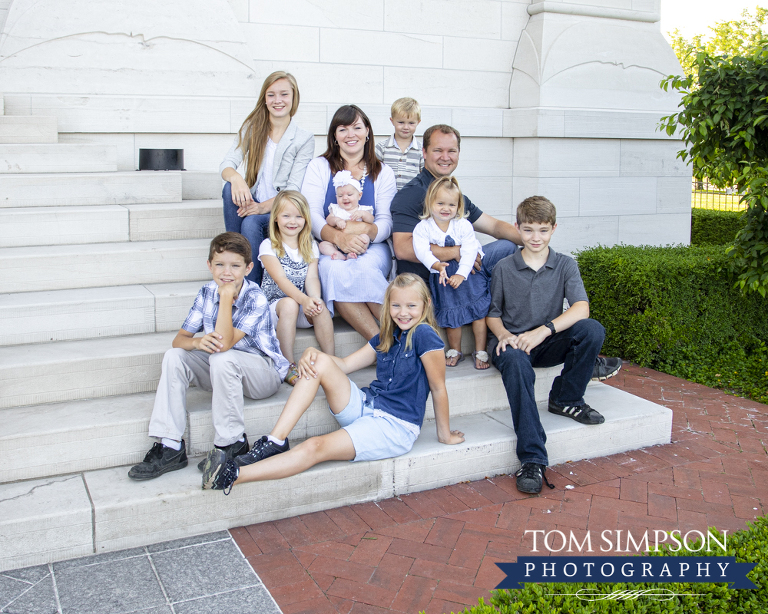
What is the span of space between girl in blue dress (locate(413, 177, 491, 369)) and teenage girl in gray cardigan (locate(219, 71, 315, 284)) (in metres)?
1.01

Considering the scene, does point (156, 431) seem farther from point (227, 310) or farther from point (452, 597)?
point (452, 597)

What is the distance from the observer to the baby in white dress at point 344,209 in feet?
14.7

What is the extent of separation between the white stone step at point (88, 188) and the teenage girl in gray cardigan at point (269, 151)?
3.05ft

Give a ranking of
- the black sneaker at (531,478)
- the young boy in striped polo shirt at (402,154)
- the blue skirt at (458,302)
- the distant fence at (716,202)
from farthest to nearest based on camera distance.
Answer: the distant fence at (716,202) → the young boy in striped polo shirt at (402,154) → the blue skirt at (458,302) → the black sneaker at (531,478)

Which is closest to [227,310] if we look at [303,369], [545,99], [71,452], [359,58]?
[303,369]

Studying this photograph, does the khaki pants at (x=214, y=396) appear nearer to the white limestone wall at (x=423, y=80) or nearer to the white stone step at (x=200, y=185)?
the white stone step at (x=200, y=185)

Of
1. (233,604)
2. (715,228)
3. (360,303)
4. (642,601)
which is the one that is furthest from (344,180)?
(715,228)

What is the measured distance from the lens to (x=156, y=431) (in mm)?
3410

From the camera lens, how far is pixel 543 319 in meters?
4.31

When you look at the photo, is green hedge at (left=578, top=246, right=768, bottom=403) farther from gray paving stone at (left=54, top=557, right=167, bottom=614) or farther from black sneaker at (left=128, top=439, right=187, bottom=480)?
gray paving stone at (left=54, top=557, right=167, bottom=614)

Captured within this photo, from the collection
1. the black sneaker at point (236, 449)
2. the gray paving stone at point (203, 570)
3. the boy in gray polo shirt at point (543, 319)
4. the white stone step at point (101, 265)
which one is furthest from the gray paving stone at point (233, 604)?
the white stone step at point (101, 265)

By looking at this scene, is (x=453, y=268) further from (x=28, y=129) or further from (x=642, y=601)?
(x=28, y=129)

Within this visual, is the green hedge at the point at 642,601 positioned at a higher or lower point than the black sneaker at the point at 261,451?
lower

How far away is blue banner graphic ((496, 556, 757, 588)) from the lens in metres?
2.73
